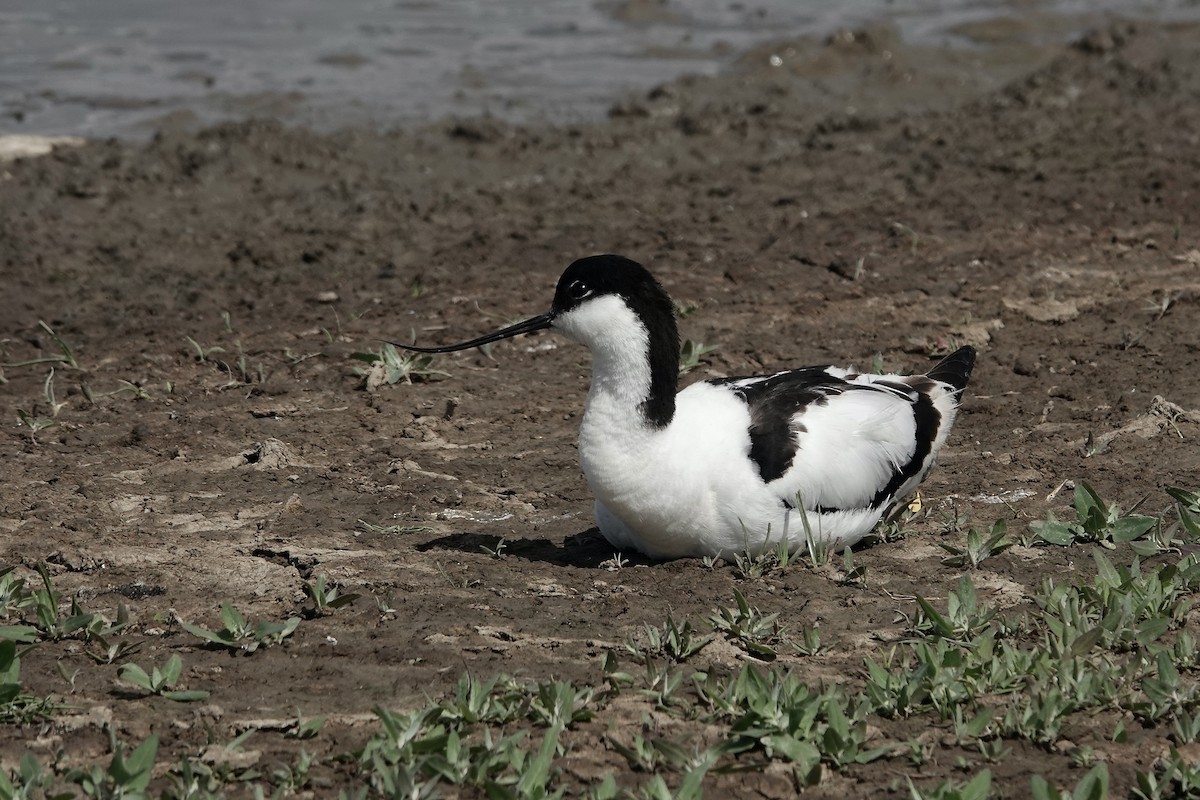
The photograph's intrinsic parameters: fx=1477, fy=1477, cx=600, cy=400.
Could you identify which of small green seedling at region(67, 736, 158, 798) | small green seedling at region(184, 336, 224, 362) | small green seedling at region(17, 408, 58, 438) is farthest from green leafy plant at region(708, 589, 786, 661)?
small green seedling at region(184, 336, 224, 362)

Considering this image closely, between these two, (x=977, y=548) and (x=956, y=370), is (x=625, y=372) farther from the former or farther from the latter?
(x=956, y=370)

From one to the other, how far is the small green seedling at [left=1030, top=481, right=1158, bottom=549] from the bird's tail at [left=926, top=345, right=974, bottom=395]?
2.90 ft

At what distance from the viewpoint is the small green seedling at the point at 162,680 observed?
149 inches

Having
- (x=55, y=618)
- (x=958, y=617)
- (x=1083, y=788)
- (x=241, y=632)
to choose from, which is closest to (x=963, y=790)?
(x=1083, y=788)

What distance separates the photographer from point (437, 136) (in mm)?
9867

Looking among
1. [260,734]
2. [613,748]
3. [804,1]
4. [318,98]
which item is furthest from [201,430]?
[804,1]

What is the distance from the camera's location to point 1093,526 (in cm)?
467

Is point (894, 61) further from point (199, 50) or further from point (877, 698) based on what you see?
point (877, 698)

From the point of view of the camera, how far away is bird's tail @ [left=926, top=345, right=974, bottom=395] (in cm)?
556

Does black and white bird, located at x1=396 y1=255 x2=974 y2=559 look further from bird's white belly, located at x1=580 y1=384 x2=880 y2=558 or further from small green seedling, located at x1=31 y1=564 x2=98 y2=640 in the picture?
small green seedling, located at x1=31 y1=564 x2=98 y2=640

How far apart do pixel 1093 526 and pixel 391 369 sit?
2964mm

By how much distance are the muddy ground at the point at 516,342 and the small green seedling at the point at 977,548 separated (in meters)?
0.04

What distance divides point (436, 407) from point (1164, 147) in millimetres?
5175

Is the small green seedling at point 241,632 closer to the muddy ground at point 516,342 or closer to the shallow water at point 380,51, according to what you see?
the muddy ground at point 516,342
